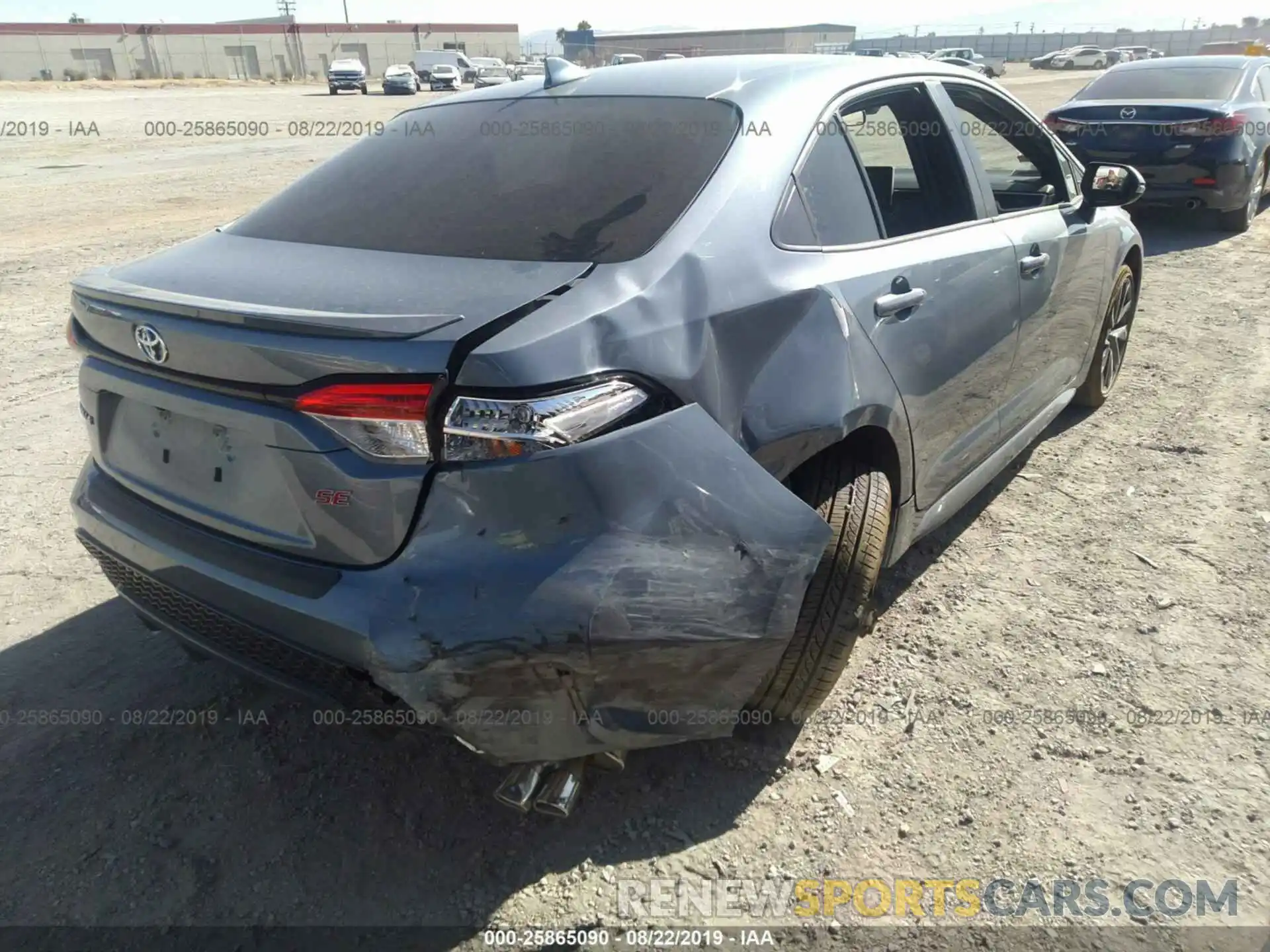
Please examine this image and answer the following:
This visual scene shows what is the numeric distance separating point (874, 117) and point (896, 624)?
5.49ft

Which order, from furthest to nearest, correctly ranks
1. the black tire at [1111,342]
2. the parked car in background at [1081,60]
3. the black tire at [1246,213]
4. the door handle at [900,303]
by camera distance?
1. the parked car in background at [1081,60]
2. the black tire at [1246,213]
3. the black tire at [1111,342]
4. the door handle at [900,303]

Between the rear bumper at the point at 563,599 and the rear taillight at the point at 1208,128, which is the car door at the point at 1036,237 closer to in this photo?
the rear bumper at the point at 563,599

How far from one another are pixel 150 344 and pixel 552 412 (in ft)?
3.16

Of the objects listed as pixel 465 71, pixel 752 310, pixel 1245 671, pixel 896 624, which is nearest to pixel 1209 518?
pixel 1245 671

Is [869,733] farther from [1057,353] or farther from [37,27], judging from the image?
[37,27]

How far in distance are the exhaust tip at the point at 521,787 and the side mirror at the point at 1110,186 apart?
3.29 m

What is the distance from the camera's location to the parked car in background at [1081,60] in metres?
57.4

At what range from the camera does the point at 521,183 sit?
2.48 meters

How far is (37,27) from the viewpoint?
2327 inches

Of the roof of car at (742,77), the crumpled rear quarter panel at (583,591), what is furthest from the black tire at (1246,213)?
the crumpled rear quarter panel at (583,591)

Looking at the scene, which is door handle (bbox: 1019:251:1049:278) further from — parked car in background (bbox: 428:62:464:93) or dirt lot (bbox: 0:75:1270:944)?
parked car in background (bbox: 428:62:464:93)

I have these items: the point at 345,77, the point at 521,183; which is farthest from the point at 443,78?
the point at 521,183

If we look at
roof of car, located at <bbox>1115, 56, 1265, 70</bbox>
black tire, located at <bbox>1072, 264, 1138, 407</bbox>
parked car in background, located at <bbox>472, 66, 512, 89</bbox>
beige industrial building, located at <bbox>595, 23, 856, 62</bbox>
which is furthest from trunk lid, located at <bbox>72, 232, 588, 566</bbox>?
beige industrial building, located at <bbox>595, 23, 856, 62</bbox>

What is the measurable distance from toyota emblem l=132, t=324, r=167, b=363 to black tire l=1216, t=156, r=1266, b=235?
956 centimetres
